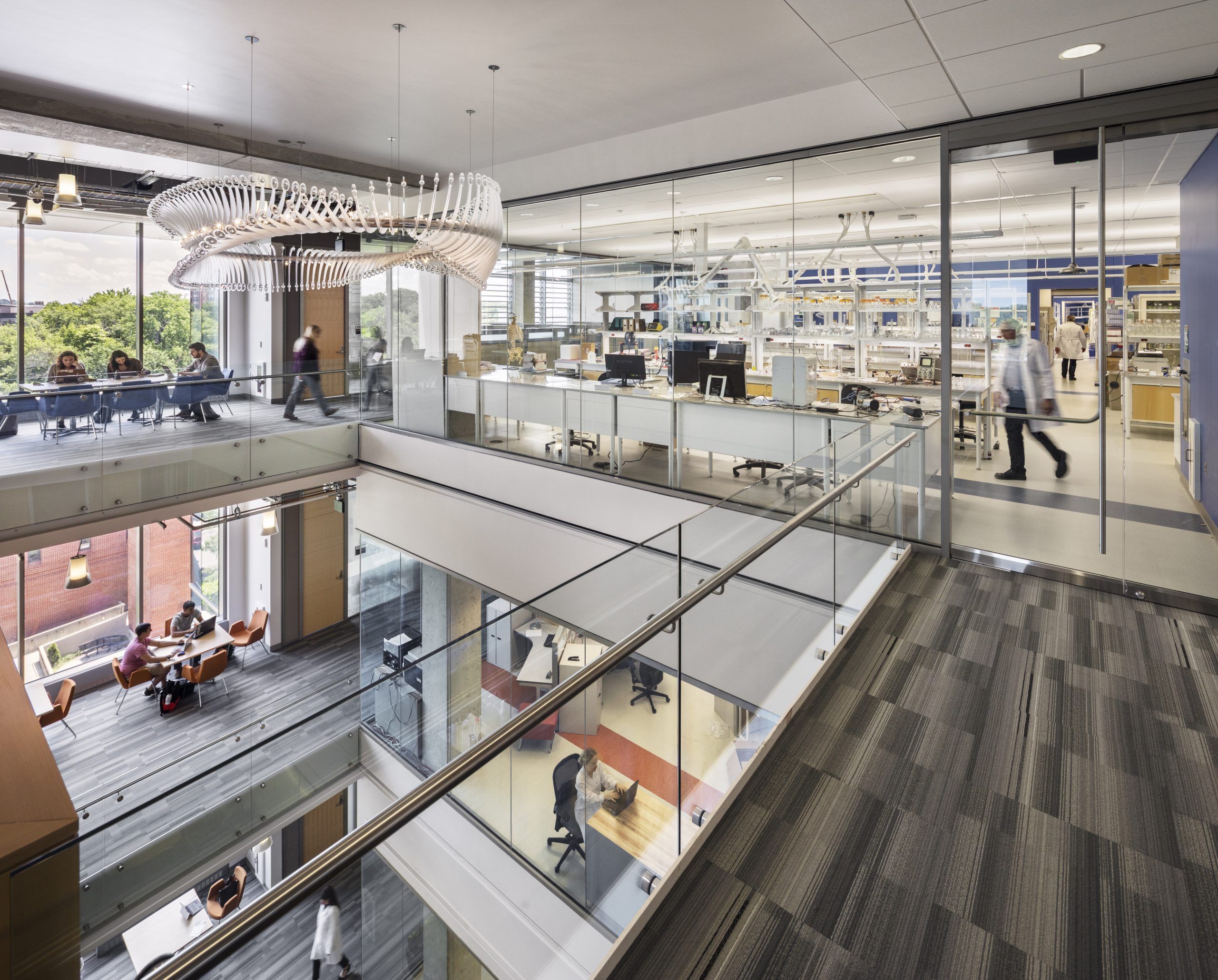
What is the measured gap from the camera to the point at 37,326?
11078 mm

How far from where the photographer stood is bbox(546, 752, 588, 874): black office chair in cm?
224

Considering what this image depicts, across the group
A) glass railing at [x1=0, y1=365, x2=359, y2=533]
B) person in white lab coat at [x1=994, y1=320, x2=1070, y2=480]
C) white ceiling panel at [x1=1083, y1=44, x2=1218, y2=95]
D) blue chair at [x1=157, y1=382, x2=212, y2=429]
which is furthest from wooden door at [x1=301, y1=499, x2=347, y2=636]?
white ceiling panel at [x1=1083, y1=44, x2=1218, y2=95]

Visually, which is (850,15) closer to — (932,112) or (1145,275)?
(932,112)

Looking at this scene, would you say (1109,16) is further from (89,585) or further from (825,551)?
(89,585)

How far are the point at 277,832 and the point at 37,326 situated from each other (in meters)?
11.6

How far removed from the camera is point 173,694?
11.7m

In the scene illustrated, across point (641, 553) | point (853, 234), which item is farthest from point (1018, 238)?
point (641, 553)

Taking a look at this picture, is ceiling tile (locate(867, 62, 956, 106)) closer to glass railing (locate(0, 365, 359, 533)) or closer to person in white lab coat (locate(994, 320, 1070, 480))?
person in white lab coat (locate(994, 320, 1070, 480))

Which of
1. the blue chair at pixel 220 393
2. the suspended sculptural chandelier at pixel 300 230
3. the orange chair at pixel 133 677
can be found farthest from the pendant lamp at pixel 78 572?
the suspended sculptural chandelier at pixel 300 230

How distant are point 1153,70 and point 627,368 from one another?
5042 mm

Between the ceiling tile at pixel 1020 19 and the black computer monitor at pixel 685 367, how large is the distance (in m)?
3.92

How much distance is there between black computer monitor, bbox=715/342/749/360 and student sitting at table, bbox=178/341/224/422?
7087 millimetres

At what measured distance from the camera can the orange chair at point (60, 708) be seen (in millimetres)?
9672

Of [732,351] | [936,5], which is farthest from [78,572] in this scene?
[936,5]
